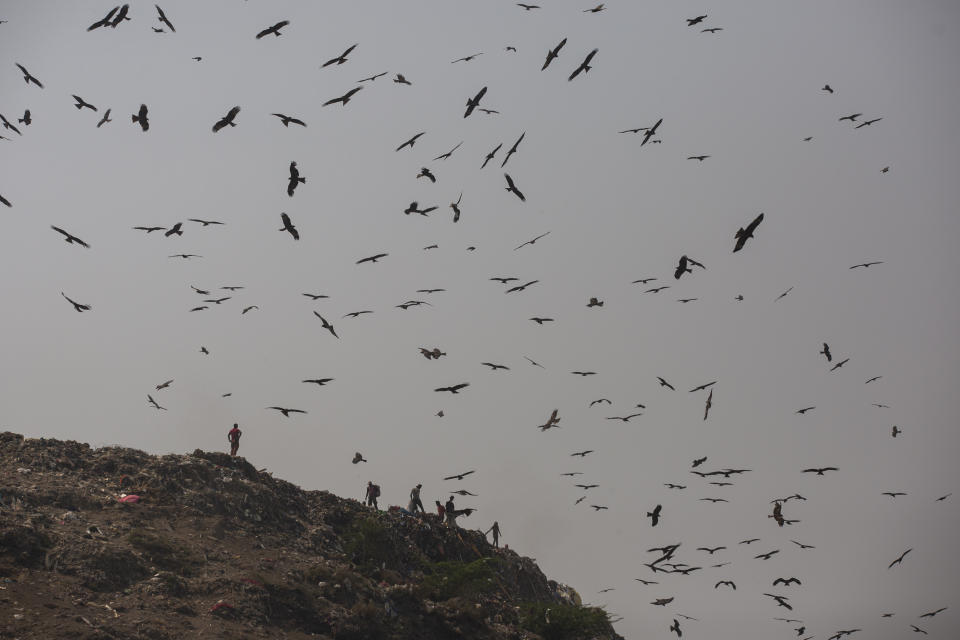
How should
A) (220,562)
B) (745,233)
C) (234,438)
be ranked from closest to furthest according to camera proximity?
1. (745,233)
2. (220,562)
3. (234,438)

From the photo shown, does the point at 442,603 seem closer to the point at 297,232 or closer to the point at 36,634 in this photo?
the point at 36,634

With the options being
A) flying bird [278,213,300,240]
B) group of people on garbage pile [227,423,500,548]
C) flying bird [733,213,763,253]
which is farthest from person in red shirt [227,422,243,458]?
flying bird [733,213,763,253]

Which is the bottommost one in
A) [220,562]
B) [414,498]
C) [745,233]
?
[220,562]

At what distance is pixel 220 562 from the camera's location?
1742cm

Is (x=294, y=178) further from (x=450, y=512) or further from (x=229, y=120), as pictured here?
(x=450, y=512)

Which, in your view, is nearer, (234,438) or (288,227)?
(288,227)

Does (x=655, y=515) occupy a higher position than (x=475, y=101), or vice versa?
(x=475, y=101)

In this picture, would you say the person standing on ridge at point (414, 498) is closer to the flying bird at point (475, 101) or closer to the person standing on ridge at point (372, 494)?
the person standing on ridge at point (372, 494)

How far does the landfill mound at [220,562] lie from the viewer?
46.6 feet

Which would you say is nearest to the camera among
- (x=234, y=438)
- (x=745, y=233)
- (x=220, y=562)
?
(x=745, y=233)

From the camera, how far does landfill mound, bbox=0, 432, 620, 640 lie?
46.6 ft

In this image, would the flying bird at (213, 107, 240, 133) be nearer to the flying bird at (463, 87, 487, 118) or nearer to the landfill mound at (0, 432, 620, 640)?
the flying bird at (463, 87, 487, 118)

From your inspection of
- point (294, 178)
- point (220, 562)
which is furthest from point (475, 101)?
point (220, 562)

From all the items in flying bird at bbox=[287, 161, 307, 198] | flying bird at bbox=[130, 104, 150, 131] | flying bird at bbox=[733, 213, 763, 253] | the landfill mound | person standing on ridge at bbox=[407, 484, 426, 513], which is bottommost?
the landfill mound
